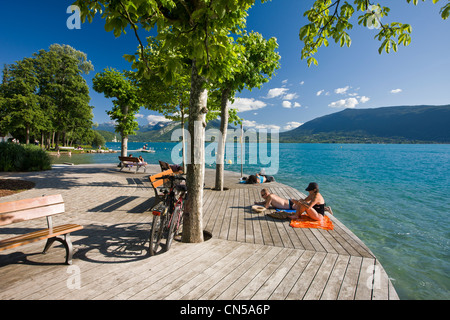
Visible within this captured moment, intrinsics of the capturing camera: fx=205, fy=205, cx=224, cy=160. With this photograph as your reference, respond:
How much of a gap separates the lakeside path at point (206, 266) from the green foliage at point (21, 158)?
41.3 ft

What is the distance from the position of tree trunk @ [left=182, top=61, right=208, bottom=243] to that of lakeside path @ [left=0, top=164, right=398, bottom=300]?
37 centimetres

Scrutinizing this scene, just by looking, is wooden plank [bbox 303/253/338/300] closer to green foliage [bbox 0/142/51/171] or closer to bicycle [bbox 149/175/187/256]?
bicycle [bbox 149/175/187/256]

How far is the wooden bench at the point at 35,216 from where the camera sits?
3.12 m

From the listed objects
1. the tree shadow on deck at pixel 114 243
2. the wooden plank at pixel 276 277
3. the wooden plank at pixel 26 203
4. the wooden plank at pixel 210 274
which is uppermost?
the wooden plank at pixel 26 203

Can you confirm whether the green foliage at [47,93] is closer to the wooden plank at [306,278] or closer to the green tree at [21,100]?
the green tree at [21,100]

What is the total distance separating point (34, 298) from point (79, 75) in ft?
169

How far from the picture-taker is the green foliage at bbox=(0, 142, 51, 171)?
13.8 metres

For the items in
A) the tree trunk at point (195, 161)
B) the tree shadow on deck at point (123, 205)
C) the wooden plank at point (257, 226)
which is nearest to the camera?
the tree trunk at point (195, 161)

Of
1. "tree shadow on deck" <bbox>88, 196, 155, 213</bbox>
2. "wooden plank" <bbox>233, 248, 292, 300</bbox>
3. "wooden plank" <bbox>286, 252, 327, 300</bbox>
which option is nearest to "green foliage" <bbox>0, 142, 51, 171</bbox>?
"tree shadow on deck" <bbox>88, 196, 155, 213</bbox>

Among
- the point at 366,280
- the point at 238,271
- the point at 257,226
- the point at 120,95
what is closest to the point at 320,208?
the point at 257,226

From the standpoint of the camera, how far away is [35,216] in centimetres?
346

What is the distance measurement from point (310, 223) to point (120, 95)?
16.8 m

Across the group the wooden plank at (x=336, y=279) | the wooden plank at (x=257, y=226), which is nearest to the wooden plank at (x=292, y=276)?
the wooden plank at (x=336, y=279)
